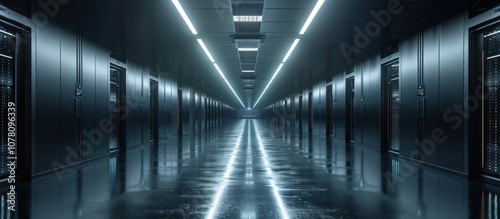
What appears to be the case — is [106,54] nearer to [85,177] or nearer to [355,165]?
[85,177]

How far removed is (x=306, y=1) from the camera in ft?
22.6

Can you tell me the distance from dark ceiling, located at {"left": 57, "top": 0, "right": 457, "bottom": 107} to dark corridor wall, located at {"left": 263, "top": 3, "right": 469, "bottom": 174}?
47 centimetres

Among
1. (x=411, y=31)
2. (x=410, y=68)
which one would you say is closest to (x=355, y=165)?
(x=410, y=68)

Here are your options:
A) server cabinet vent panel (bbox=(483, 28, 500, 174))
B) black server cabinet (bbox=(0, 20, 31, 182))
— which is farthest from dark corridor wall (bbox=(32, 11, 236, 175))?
server cabinet vent panel (bbox=(483, 28, 500, 174))

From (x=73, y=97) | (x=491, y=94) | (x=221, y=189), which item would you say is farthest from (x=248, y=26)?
(x=491, y=94)

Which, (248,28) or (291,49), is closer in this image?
(248,28)

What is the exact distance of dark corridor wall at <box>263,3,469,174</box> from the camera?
6.86 metres

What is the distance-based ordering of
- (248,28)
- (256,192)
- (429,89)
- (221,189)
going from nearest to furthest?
(256,192), (221,189), (429,89), (248,28)

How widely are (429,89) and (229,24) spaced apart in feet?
15.8

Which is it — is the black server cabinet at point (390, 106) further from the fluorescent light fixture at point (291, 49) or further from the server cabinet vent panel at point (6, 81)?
the server cabinet vent panel at point (6, 81)

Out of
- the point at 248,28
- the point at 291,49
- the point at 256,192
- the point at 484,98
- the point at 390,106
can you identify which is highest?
the point at 248,28

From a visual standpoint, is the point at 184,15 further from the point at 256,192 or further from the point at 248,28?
the point at 256,192

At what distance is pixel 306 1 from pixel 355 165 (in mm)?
3863

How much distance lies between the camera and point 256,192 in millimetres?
5277
